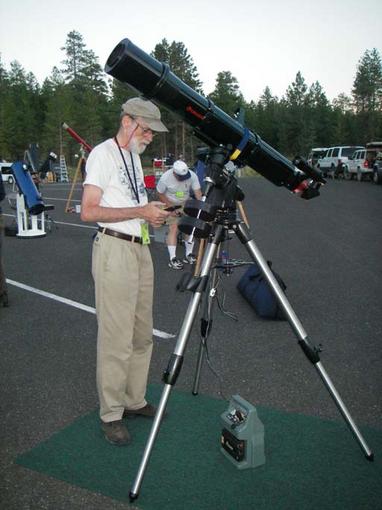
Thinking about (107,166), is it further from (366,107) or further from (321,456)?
(366,107)

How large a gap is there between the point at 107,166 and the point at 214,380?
216 centimetres

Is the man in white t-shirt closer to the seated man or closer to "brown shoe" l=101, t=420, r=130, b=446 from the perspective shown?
"brown shoe" l=101, t=420, r=130, b=446

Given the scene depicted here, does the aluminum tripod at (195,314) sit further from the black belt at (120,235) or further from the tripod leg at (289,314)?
the black belt at (120,235)

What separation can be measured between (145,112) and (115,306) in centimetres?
126

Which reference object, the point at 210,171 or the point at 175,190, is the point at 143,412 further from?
the point at 175,190

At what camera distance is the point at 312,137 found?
92812 mm

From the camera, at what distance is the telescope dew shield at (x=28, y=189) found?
31.6 feet

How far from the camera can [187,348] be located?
4.54 m

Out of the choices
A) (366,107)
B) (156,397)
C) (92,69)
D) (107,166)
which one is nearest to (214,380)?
(156,397)

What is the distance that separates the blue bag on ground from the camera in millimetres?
5297

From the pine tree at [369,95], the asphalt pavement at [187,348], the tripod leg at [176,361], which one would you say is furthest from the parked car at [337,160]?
the pine tree at [369,95]

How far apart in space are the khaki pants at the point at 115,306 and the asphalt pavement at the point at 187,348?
596mm

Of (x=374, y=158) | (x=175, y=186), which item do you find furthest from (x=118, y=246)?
(x=374, y=158)

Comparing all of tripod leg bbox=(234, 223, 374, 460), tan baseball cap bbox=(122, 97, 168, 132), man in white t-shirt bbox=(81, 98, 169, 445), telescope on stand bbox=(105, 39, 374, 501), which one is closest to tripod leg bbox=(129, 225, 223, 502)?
telescope on stand bbox=(105, 39, 374, 501)
